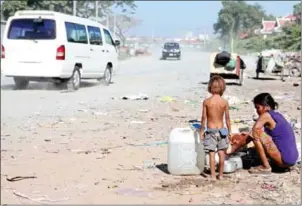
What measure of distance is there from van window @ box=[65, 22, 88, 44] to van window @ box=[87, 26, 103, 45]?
0.38m

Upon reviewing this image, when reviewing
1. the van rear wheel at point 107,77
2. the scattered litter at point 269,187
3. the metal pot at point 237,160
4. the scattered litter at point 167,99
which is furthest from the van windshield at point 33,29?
the scattered litter at point 269,187

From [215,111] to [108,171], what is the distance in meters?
1.36

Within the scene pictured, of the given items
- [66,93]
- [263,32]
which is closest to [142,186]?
[66,93]

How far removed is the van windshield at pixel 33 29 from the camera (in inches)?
617

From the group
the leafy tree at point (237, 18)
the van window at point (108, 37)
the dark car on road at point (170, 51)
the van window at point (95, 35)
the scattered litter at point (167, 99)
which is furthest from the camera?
the leafy tree at point (237, 18)

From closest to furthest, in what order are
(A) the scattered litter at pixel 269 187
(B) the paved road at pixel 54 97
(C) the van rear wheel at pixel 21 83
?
1. (A) the scattered litter at pixel 269 187
2. (B) the paved road at pixel 54 97
3. (C) the van rear wheel at pixel 21 83

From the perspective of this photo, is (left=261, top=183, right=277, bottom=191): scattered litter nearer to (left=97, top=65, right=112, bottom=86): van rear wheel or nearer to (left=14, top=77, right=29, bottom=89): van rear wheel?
(left=14, top=77, right=29, bottom=89): van rear wheel

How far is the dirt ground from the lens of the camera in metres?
5.69

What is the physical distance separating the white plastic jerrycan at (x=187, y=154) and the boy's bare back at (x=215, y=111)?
229 millimetres

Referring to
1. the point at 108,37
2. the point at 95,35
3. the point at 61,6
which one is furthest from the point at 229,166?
the point at 61,6

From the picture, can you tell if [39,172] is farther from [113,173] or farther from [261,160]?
[261,160]

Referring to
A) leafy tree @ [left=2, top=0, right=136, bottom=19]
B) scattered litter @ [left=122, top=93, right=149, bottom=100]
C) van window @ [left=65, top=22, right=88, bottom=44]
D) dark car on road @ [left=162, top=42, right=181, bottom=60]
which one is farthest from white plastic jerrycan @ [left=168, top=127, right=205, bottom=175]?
dark car on road @ [left=162, top=42, right=181, bottom=60]

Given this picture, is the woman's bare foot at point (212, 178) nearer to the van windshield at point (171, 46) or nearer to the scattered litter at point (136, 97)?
the scattered litter at point (136, 97)

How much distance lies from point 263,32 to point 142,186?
8856 centimetres
